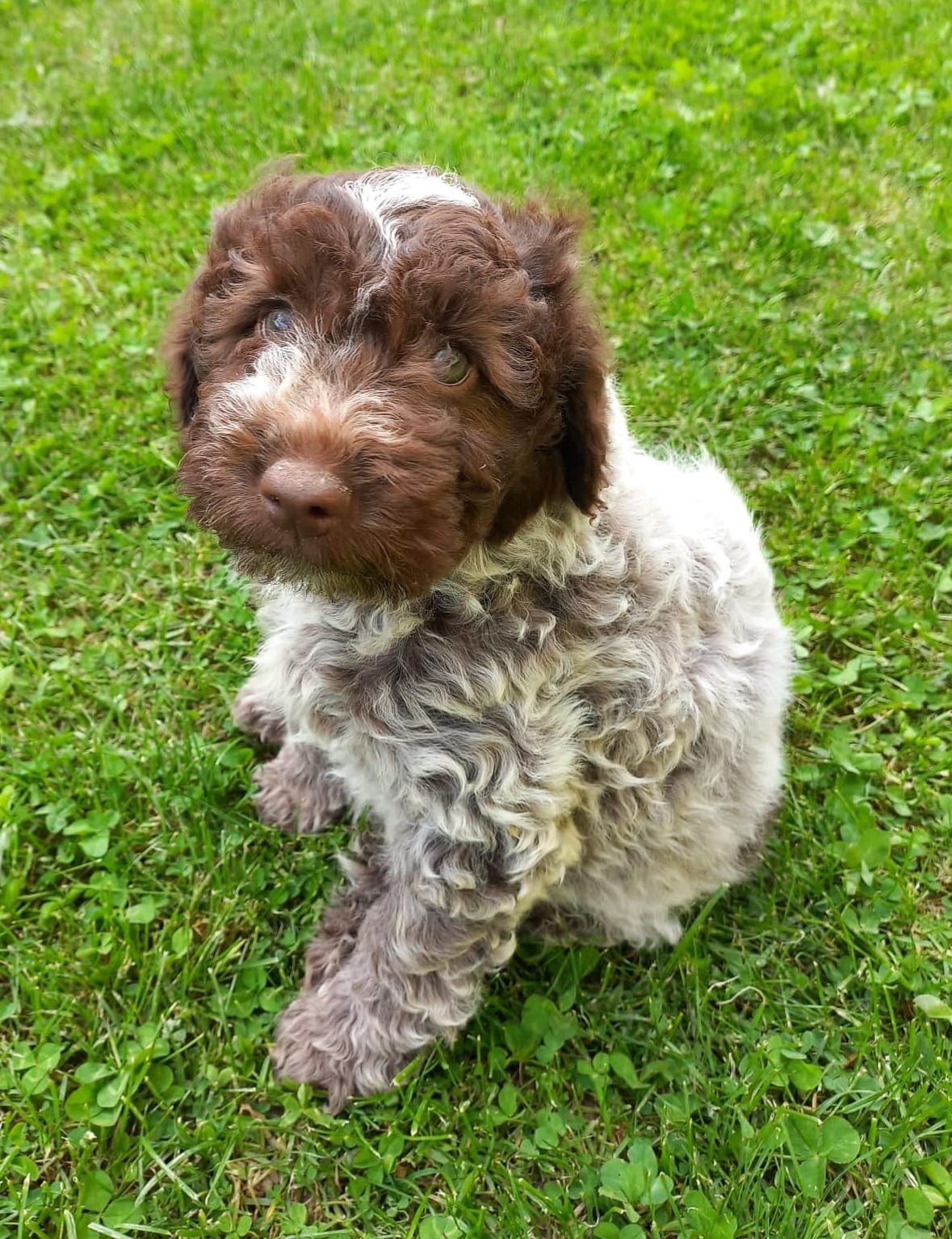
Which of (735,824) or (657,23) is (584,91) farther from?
(735,824)

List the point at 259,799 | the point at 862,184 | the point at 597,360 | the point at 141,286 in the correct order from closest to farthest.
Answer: the point at 597,360, the point at 259,799, the point at 141,286, the point at 862,184

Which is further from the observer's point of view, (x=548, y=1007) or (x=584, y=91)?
(x=584, y=91)

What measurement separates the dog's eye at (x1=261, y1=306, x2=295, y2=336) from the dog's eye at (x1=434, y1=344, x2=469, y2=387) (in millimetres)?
326

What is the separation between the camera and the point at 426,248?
6.02ft

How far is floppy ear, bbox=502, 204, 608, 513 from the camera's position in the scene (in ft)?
6.63

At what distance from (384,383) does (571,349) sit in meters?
0.43

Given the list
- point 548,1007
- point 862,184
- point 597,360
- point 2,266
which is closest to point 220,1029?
point 548,1007

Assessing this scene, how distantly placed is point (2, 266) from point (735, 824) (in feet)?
15.4

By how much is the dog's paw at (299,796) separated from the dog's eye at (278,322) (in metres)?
1.62

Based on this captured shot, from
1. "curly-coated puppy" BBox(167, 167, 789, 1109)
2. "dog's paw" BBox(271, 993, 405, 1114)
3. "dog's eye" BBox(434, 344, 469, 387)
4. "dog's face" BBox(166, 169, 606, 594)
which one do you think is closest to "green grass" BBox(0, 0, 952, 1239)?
"dog's paw" BBox(271, 993, 405, 1114)

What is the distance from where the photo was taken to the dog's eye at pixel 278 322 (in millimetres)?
1968

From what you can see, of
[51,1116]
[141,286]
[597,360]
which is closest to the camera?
[597,360]

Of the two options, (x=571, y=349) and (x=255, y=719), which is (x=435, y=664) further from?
(x=255, y=719)

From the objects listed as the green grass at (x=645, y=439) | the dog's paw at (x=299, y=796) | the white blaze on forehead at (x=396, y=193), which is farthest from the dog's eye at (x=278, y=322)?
the dog's paw at (x=299, y=796)
